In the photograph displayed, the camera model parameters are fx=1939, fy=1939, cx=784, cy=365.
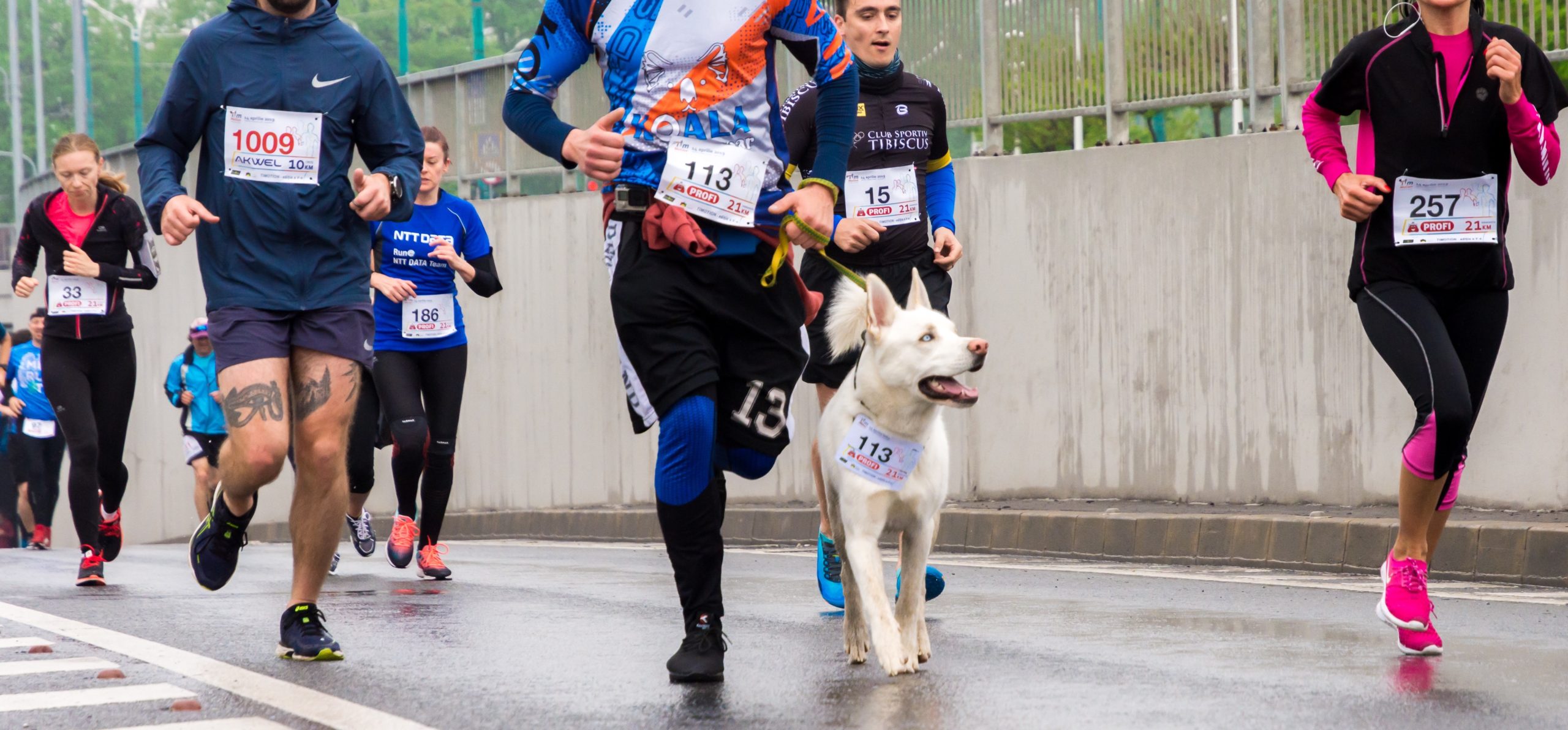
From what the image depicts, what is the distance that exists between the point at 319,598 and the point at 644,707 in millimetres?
3856

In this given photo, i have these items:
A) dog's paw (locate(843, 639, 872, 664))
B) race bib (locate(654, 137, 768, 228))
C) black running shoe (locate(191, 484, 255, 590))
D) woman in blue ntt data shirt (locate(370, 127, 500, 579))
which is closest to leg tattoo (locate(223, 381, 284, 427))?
black running shoe (locate(191, 484, 255, 590))

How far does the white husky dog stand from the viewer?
5.48m

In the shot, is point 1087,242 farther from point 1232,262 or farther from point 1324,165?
point 1324,165

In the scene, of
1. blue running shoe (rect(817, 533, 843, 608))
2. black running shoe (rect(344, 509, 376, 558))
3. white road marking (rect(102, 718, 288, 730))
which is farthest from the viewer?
black running shoe (rect(344, 509, 376, 558))

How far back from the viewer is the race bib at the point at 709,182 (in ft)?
17.3

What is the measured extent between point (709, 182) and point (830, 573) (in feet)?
7.82

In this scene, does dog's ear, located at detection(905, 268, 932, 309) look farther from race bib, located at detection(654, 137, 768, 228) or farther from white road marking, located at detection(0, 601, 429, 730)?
white road marking, located at detection(0, 601, 429, 730)

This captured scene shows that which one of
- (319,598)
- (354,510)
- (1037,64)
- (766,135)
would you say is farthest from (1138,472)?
(766,135)

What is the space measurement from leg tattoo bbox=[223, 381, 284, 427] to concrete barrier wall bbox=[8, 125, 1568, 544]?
22.8 feet

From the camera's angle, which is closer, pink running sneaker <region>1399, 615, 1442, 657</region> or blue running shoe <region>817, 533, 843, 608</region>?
pink running sneaker <region>1399, 615, 1442, 657</region>

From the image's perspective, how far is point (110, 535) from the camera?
10.1 metres

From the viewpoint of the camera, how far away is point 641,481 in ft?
55.2

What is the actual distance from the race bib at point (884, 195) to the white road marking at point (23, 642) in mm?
3286

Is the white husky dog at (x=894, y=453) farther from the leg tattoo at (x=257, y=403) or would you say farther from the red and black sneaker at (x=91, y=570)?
the red and black sneaker at (x=91, y=570)
